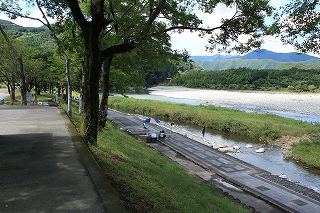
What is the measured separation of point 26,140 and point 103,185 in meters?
5.35

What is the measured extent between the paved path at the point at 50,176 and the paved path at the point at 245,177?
399 inches

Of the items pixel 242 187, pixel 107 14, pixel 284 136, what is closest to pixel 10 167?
pixel 107 14

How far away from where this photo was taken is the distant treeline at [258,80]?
99.4 m

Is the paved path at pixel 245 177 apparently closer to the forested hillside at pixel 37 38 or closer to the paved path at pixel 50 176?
the paved path at pixel 50 176

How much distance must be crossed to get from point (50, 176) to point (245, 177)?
563 inches

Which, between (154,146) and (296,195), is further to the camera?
(154,146)

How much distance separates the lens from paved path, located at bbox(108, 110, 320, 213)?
13383mm

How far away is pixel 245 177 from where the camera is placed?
673 inches

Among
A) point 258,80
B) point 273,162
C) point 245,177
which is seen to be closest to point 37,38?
point 273,162

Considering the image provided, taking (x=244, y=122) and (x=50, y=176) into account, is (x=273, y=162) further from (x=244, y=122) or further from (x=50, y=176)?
(x=50, y=176)

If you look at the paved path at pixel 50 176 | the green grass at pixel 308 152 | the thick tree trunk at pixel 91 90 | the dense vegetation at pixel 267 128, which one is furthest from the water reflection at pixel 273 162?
the paved path at pixel 50 176

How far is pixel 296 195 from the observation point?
1455cm

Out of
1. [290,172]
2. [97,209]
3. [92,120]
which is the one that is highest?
[92,120]

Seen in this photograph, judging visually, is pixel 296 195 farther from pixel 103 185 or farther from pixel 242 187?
pixel 103 185
